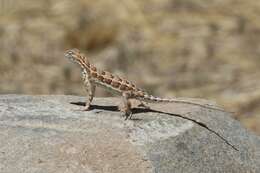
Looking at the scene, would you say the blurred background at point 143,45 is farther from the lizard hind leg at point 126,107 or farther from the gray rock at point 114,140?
the lizard hind leg at point 126,107

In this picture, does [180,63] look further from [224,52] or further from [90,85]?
[90,85]

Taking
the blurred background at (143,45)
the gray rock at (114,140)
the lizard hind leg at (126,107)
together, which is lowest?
the gray rock at (114,140)

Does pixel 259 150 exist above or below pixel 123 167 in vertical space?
above

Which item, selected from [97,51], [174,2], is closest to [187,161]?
[97,51]

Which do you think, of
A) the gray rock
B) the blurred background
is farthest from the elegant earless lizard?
the blurred background

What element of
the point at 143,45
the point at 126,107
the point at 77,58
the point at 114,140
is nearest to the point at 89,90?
the point at 77,58

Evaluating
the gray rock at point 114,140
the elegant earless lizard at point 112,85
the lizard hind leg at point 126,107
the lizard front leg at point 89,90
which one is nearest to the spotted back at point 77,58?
the elegant earless lizard at point 112,85

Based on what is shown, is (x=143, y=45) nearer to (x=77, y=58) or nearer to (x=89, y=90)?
(x=77, y=58)
